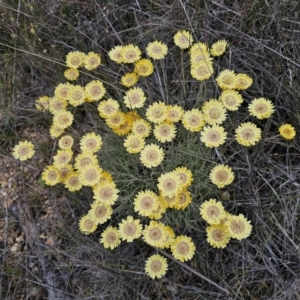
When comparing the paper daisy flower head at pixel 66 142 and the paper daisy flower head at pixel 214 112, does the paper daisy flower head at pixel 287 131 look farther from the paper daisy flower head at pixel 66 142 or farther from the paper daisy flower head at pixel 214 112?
the paper daisy flower head at pixel 66 142

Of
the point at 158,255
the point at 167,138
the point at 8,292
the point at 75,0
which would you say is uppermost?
the point at 75,0

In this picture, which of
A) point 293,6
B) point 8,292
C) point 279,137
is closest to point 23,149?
point 8,292

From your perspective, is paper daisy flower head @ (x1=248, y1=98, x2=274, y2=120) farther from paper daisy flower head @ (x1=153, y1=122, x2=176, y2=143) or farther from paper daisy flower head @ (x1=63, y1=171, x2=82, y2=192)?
paper daisy flower head @ (x1=63, y1=171, x2=82, y2=192)

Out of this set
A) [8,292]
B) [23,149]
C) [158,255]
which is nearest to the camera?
[158,255]

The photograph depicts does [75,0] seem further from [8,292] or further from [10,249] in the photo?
[8,292]

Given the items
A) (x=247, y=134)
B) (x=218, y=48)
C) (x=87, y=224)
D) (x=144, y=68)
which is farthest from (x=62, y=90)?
(x=247, y=134)

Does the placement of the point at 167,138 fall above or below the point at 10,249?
above
